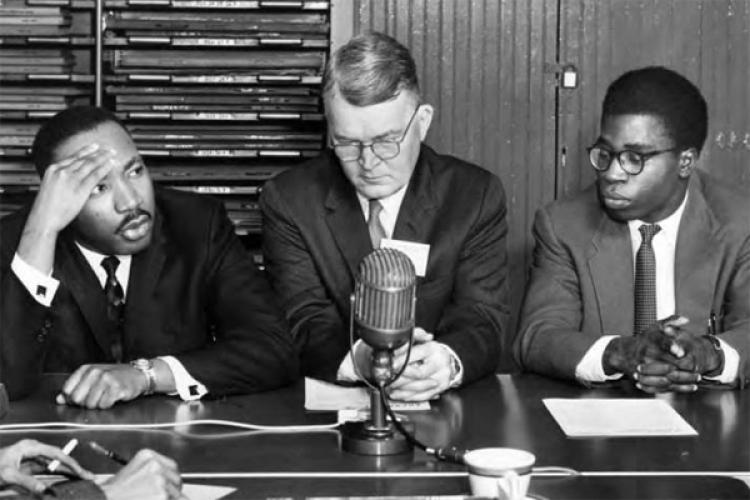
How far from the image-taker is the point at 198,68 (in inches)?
171

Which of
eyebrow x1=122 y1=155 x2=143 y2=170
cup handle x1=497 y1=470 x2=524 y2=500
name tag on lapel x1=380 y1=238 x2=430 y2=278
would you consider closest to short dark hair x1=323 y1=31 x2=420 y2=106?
name tag on lapel x1=380 y1=238 x2=430 y2=278

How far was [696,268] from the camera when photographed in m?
3.39

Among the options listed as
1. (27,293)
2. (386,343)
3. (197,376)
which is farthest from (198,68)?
(386,343)

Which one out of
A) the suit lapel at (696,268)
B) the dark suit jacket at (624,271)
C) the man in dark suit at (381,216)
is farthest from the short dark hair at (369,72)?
the suit lapel at (696,268)

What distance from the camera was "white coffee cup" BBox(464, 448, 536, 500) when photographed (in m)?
2.03

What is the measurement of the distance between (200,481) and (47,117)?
239 centimetres

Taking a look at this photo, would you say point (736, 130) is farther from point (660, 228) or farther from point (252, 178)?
point (252, 178)

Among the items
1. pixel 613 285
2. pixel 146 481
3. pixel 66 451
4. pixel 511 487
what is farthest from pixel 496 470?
pixel 613 285

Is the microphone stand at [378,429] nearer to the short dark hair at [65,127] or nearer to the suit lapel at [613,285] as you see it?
the suit lapel at [613,285]

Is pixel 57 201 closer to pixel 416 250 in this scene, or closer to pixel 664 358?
pixel 416 250

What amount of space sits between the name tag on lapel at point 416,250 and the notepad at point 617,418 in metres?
0.69

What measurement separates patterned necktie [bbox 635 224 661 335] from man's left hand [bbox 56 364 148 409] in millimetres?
1337

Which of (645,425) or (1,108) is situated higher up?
(1,108)

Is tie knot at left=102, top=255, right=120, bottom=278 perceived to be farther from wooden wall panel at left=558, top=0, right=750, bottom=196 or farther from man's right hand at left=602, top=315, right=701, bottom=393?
wooden wall panel at left=558, top=0, right=750, bottom=196
